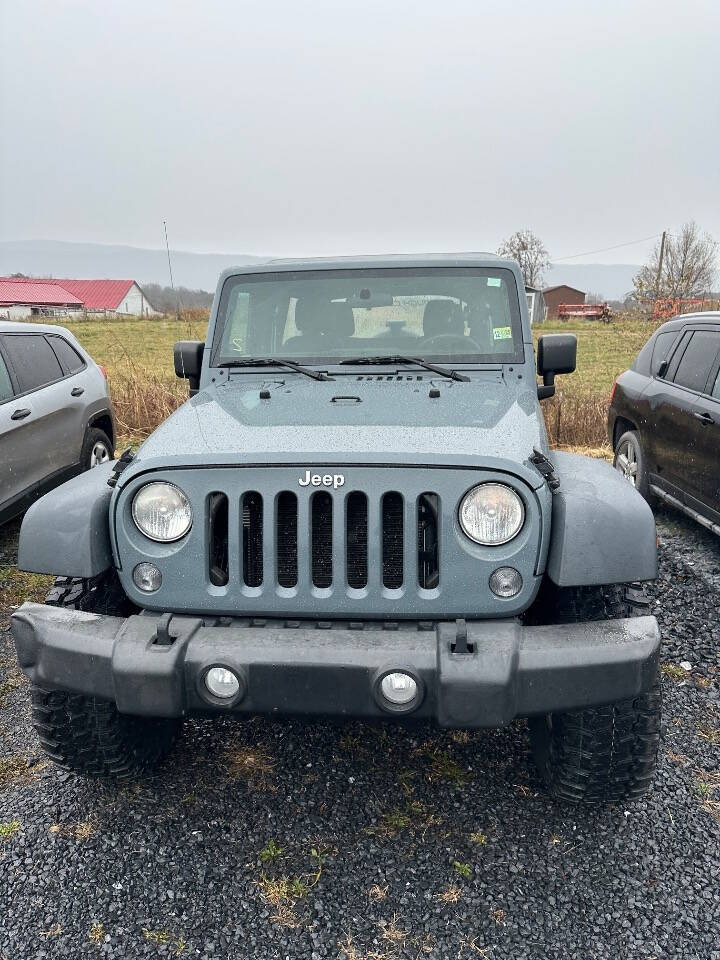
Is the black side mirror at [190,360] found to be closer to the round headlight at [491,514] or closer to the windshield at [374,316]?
the windshield at [374,316]

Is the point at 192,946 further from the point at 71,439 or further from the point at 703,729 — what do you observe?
the point at 71,439

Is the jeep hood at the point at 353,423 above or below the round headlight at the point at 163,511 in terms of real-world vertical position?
above

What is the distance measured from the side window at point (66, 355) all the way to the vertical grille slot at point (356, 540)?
4.48 meters

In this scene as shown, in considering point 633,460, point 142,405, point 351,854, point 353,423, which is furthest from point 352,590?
point 142,405

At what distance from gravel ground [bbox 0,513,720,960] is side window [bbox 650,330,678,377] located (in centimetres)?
330

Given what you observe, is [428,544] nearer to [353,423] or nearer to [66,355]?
[353,423]

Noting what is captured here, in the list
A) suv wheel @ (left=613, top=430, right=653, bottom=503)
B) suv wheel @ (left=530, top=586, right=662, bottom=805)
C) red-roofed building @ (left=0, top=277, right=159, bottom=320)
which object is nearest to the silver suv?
suv wheel @ (left=530, top=586, right=662, bottom=805)

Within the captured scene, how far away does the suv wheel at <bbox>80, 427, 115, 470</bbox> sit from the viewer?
596 cm

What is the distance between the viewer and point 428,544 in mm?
2311

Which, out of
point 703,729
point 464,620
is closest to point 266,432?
point 464,620

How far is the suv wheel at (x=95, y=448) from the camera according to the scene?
5.96 m

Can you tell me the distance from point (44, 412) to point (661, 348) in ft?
15.4

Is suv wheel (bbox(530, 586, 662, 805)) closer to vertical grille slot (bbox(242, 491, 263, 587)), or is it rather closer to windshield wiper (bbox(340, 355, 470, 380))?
vertical grille slot (bbox(242, 491, 263, 587))

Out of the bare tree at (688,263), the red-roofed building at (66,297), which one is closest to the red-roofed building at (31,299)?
the red-roofed building at (66,297)
